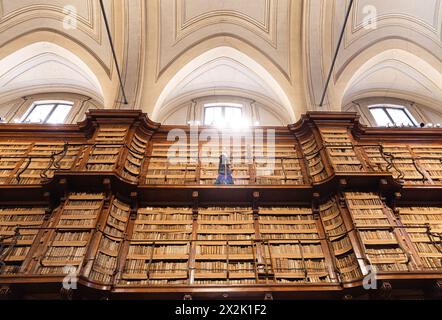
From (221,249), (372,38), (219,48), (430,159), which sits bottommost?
(221,249)

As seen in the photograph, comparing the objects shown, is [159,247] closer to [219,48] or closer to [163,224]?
[163,224]

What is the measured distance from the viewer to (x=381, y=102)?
1039cm

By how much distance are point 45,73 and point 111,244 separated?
734cm

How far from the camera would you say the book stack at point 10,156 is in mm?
6457

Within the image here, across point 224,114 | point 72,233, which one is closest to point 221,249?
point 72,233

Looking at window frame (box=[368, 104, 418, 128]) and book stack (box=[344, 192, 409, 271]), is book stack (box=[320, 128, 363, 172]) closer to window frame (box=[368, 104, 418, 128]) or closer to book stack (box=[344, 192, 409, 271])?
book stack (box=[344, 192, 409, 271])

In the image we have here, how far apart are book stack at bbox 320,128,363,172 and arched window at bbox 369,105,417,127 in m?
3.15

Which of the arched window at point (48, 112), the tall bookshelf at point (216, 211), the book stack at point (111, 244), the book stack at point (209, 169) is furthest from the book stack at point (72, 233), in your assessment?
the arched window at point (48, 112)

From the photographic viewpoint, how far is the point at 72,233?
4.97 m

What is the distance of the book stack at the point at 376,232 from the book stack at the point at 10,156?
6.51 m

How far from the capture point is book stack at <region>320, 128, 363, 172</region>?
6214 mm

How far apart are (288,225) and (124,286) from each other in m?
2.90

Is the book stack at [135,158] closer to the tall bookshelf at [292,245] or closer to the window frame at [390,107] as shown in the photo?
the tall bookshelf at [292,245]

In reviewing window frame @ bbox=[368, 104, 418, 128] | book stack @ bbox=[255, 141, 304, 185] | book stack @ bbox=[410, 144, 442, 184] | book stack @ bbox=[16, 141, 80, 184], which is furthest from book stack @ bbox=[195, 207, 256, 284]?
window frame @ bbox=[368, 104, 418, 128]
